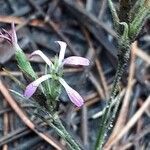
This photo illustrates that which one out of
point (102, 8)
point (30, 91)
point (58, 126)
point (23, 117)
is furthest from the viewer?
point (102, 8)

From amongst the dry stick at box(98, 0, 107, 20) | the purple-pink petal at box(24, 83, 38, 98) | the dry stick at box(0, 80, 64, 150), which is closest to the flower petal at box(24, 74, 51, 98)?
the purple-pink petal at box(24, 83, 38, 98)

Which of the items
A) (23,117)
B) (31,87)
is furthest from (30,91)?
(23,117)

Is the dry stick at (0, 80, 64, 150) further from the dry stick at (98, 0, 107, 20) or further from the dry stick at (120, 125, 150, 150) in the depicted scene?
the dry stick at (98, 0, 107, 20)

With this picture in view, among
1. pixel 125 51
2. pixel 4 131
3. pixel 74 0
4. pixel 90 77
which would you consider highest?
pixel 125 51

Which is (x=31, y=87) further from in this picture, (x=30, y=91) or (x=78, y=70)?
(x=78, y=70)

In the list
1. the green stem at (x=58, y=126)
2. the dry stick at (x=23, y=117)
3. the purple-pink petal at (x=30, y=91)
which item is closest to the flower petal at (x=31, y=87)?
the purple-pink petal at (x=30, y=91)

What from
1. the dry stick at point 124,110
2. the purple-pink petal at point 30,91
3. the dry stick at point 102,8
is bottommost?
the dry stick at point 124,110

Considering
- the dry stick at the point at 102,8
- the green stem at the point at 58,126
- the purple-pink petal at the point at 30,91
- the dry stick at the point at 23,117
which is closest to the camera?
the purple-pink petal at the point at 30,91

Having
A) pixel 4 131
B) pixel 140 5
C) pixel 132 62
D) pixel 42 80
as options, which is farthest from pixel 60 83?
pixel 132 62

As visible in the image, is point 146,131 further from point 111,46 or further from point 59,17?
point 59,17

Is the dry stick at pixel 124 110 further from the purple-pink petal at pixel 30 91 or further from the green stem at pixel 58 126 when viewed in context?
the purple-pink petal at pixel 30 91

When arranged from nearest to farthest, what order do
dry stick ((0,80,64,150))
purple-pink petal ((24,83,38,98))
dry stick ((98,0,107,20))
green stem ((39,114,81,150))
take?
1. purple-pink petal ((24,83,38,98))
2. green stem ((39,114,81,150))
3. dry stick ((0,80,64,150))
4. dry stick ((98,0,107,20))
